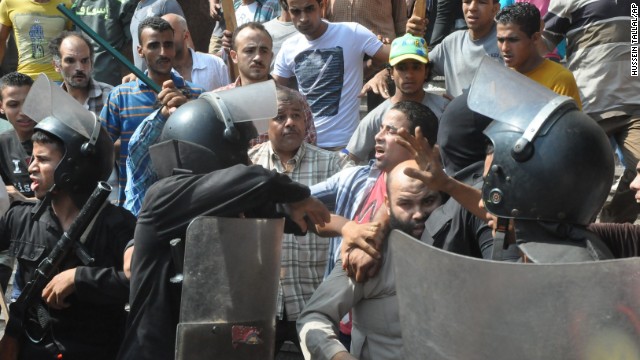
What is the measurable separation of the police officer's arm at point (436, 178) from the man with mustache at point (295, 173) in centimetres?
174

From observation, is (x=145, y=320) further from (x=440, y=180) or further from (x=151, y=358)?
(x=440, y=180)

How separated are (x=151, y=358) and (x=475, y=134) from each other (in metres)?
1.63

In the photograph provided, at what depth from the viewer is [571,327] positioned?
2.75 metres

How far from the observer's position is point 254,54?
6957mm

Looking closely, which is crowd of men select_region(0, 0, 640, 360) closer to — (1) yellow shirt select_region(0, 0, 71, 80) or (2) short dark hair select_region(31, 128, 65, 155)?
(2) short dark hair select_region(31, 128, 65, 155)

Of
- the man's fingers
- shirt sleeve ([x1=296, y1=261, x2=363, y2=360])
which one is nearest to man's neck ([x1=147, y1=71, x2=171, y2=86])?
shirt sleeve ([x1=296, y1=261, x2=363, y2=360])

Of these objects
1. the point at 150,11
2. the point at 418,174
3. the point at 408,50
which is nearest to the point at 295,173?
the point at 408,50

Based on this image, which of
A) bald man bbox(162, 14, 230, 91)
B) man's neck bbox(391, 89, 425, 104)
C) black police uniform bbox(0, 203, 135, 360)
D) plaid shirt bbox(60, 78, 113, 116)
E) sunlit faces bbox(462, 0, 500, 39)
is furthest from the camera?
bald man bbox(162, 14, 230, 91)

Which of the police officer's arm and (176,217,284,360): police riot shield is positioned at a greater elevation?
the police officer's arm

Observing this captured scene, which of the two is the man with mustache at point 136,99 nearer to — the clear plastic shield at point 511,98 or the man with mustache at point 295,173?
the man with mustache at point 295,173

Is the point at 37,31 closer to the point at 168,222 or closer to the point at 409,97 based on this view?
the point at 409,97

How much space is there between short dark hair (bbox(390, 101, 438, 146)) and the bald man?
2.99 m

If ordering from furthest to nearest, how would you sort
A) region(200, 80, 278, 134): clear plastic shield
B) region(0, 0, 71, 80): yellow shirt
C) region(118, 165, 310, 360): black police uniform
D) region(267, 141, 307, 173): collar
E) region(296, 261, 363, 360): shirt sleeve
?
region(0, 0, 71, 80): yellow shirt → region(267, 141, 307, 173): collar → region(200, 80, 278, 134): clear plastic shield → region(118, 165, 310, 360): black police uniform → region(296, 261, 363, 360): shirt sleeve

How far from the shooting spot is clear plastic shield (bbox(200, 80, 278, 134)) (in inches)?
168
